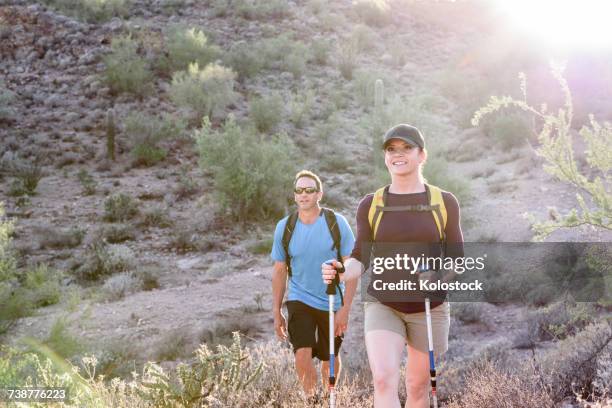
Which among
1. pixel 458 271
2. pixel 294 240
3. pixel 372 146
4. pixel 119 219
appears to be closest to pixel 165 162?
pixel 119 219

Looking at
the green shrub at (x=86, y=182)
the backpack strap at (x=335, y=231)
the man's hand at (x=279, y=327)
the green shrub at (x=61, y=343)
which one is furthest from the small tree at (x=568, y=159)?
the green shrub at (x=86, y=182)

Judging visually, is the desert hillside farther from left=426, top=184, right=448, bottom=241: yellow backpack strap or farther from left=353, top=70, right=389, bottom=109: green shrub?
left=426, top=184, right=448, bottom=241: yellow backpack strap

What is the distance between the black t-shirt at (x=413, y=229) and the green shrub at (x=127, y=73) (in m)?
19.9

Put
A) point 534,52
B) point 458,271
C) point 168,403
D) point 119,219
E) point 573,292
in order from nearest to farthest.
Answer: point 458,271 → point 168,403 → point 573,292 → point 119,219 → point 534,52

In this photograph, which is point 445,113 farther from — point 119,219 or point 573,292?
point 573,292

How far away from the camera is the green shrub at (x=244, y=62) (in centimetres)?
2425

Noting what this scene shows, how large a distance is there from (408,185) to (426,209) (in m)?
0.18

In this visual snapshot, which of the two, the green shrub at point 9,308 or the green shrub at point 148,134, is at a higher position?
the green shrub at point 148,134

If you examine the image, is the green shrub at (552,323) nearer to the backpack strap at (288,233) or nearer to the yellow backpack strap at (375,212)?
the backpack strap at (288,233)

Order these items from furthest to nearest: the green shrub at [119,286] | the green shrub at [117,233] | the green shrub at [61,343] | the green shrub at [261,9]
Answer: the green shrub at [261,9], the green shrub at [117,233], the green shrub at [119,286], the green shrub at [61,343]

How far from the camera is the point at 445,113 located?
2319cm

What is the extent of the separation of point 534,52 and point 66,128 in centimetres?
1990

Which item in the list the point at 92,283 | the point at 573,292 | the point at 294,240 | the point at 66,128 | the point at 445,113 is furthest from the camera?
the point at 445,113

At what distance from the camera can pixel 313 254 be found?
14.3 feet
